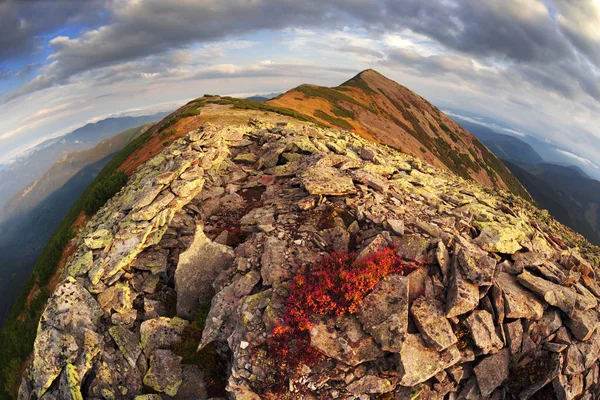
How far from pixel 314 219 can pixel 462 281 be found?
7679 mm

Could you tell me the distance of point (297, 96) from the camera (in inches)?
4070

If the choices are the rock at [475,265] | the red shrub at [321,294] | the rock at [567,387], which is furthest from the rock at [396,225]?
the rock at [567,387]

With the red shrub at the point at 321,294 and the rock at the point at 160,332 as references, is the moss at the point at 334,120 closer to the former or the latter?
the red shrub at the point at 321,294

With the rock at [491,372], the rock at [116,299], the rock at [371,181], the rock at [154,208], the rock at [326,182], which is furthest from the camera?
→ the rock at [371,181]

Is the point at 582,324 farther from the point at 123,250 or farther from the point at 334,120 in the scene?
the point at 334,120

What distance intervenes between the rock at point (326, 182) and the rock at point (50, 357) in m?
13.9

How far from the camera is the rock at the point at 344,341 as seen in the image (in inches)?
430

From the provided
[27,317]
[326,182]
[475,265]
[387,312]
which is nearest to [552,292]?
[475,265]

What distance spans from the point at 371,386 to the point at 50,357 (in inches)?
551

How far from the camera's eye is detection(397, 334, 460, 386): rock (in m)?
10.9

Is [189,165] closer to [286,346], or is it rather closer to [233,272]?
[233,272]

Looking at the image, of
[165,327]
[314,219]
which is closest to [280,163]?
[314,219]

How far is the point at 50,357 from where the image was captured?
42.7 ft

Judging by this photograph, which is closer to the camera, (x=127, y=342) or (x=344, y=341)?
(x=344, y=341)
